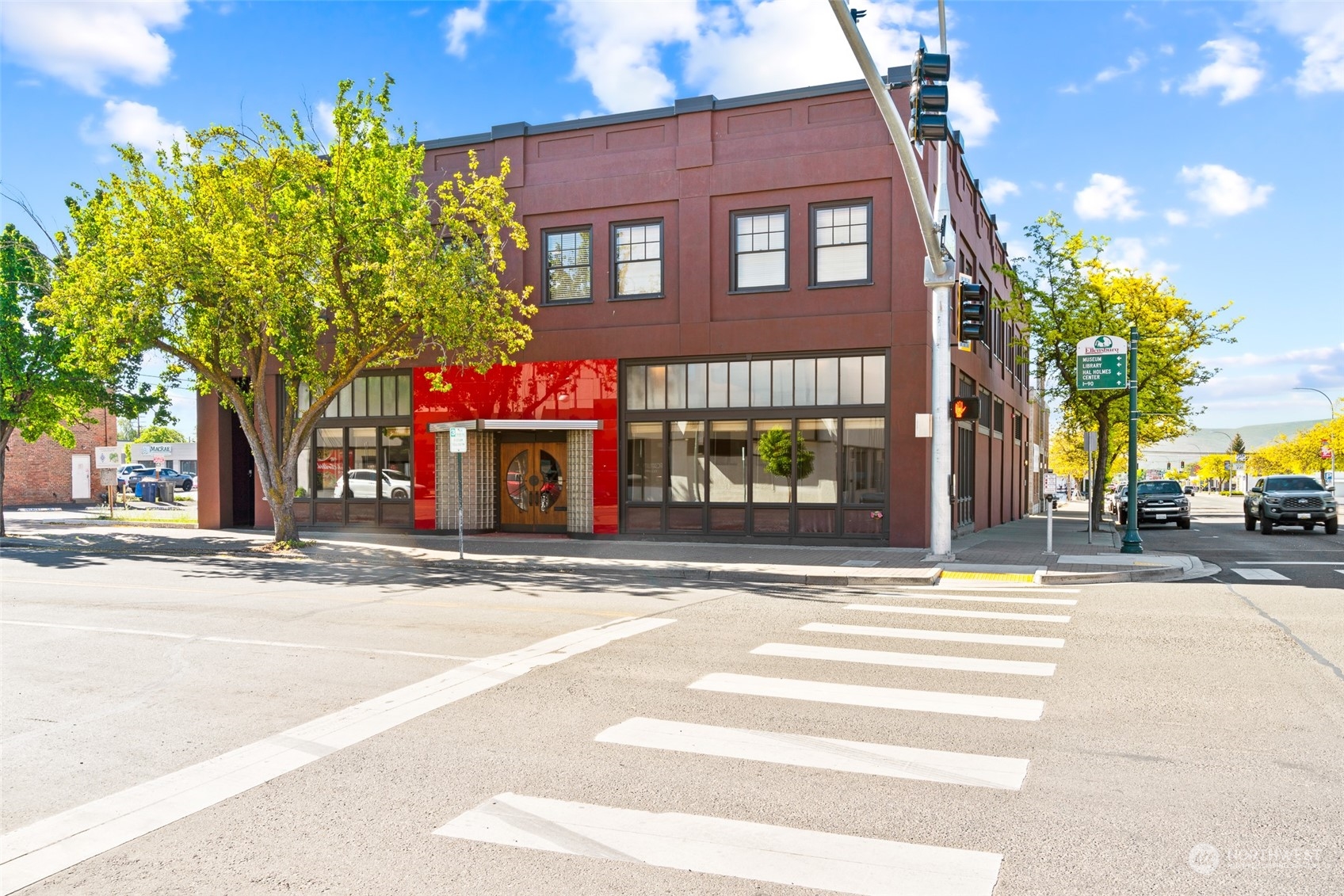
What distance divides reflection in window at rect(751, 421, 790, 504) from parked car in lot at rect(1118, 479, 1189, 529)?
1802cm

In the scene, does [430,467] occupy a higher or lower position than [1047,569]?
higher

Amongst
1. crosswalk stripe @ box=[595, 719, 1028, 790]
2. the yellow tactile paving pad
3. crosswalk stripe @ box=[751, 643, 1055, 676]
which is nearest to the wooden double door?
the yellow tactile paving pad

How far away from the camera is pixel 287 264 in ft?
58.3

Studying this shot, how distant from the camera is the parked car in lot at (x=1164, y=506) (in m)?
32.9

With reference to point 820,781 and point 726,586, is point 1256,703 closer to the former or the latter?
point 820,781

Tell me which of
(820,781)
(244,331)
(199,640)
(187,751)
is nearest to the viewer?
(820,781)

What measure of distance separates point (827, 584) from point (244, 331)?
42.7 ft

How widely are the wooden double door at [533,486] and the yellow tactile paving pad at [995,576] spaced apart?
31.9ft

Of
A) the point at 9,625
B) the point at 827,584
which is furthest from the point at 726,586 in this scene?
the point at 9,625

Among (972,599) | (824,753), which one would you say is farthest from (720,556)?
(824,753)

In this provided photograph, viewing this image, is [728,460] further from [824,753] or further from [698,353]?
[824,753]

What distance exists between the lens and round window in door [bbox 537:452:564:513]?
883 inches

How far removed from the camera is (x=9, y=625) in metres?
10.4

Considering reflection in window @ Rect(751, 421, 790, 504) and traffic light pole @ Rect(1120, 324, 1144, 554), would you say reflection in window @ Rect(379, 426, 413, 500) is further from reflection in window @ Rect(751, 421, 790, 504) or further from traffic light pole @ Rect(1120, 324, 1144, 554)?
traffic light pole @ Rect(1120, 324, 1144, 554)
